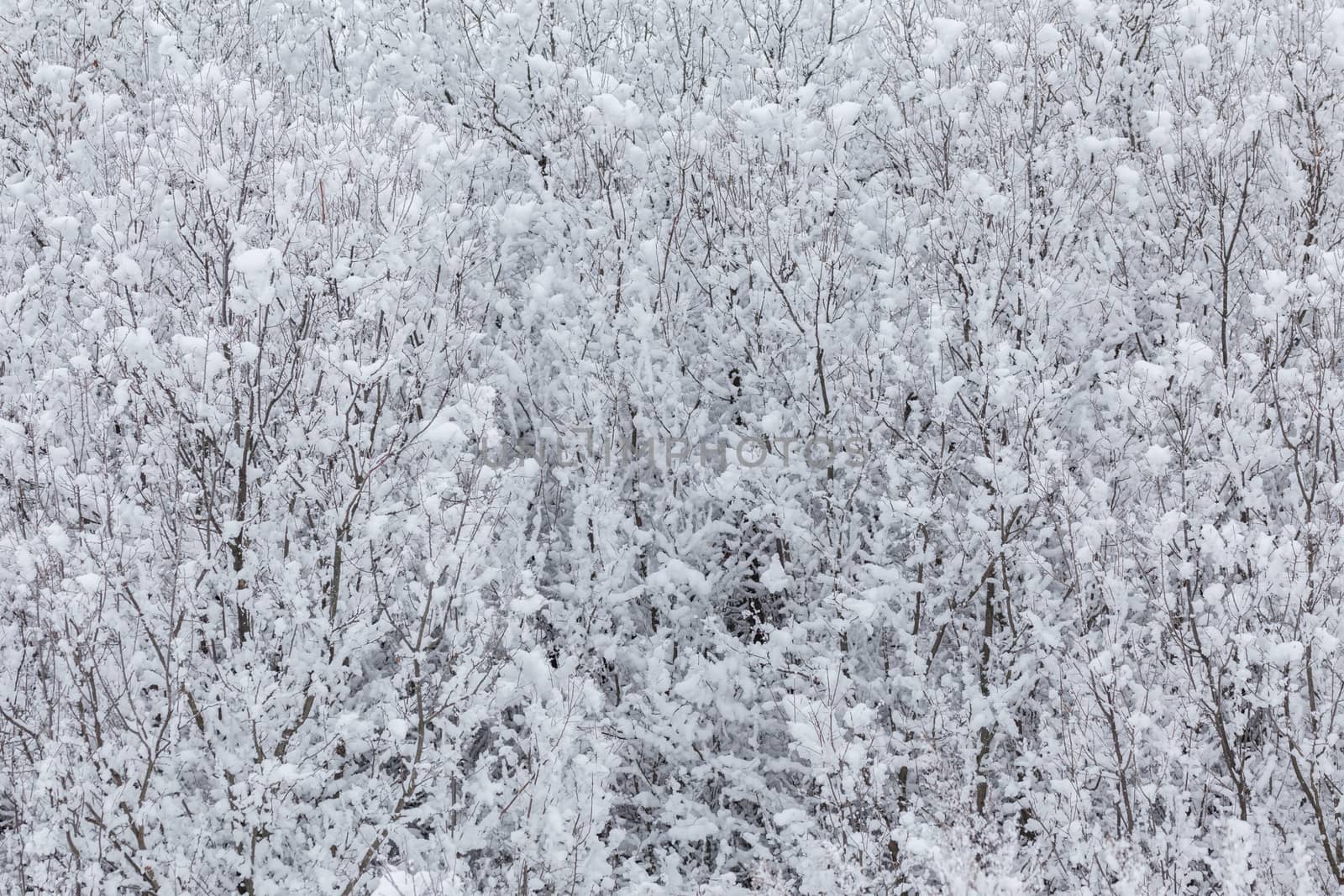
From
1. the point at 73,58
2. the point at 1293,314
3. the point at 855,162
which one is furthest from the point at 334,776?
the point at 73,58

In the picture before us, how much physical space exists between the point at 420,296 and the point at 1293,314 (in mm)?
6217

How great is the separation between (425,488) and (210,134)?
2791mm

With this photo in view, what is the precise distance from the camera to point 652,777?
929 centimetres

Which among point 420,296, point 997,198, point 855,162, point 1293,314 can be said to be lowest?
point 1293,314

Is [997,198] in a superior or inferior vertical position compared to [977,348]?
superior

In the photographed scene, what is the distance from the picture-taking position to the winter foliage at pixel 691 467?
6281mm

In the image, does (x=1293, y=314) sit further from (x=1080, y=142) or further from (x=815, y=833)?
(x=815, y=833)

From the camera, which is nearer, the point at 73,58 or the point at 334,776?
the point at 334,776

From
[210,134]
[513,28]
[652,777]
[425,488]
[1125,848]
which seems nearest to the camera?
[1125,848]

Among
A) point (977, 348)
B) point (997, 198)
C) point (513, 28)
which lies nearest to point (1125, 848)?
point (977, 348)

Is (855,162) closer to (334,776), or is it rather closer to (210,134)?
(210,134)

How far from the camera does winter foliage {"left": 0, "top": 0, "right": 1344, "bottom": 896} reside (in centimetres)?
628

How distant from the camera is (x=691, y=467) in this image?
30.6ft

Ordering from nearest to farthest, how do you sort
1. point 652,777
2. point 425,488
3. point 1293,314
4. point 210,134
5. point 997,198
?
point 425,488 < point 210,134 < point 1293,314 < point 997,198 < point 652,777
